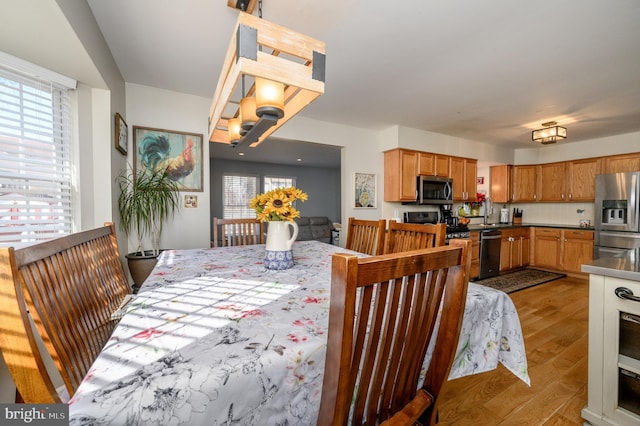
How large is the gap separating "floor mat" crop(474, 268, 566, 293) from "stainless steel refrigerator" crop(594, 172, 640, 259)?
73 centimetres

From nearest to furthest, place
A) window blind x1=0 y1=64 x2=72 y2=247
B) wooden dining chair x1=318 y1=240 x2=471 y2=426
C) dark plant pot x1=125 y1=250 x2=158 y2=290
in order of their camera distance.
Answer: wooden dining chair x1=318 y1=240 x2=471 y2=426
window blind x1=0 y1=64 x2=72 y2=247
dark plant pot x1=125 y1=250 x2=158 y2=290

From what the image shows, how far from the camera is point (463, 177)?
14.8ft

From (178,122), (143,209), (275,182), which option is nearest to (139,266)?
(143,209)

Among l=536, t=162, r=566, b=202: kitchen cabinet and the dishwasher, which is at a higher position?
l=536, t=162, r=566, b=202: kitchen cabinet

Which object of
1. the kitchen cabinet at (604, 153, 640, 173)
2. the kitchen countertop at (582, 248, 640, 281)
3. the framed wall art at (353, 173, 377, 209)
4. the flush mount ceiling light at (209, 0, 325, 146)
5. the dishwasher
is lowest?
the dishwasher

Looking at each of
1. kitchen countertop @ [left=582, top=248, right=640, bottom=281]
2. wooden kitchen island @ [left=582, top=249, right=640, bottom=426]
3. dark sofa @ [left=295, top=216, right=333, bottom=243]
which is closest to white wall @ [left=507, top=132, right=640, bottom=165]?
kitchen countertop @ [left=582, top=248, right=640, bottom=281]

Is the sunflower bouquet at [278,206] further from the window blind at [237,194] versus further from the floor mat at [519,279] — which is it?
the window blind at [237,194]

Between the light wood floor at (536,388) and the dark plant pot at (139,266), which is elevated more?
the dark plant pot at (139,266)

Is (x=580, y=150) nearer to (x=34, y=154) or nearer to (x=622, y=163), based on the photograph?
(x=622, y=163)

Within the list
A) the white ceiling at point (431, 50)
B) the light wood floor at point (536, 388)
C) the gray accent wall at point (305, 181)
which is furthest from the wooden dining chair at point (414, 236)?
the gray accent wall at point (305, 181)

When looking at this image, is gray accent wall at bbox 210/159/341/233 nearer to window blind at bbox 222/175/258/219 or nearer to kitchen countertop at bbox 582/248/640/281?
window blind at bbox 222/175/258/219

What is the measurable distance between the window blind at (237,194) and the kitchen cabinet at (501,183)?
5.62 metres

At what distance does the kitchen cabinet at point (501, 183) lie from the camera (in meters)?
5.12

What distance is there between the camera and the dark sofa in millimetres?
6711
